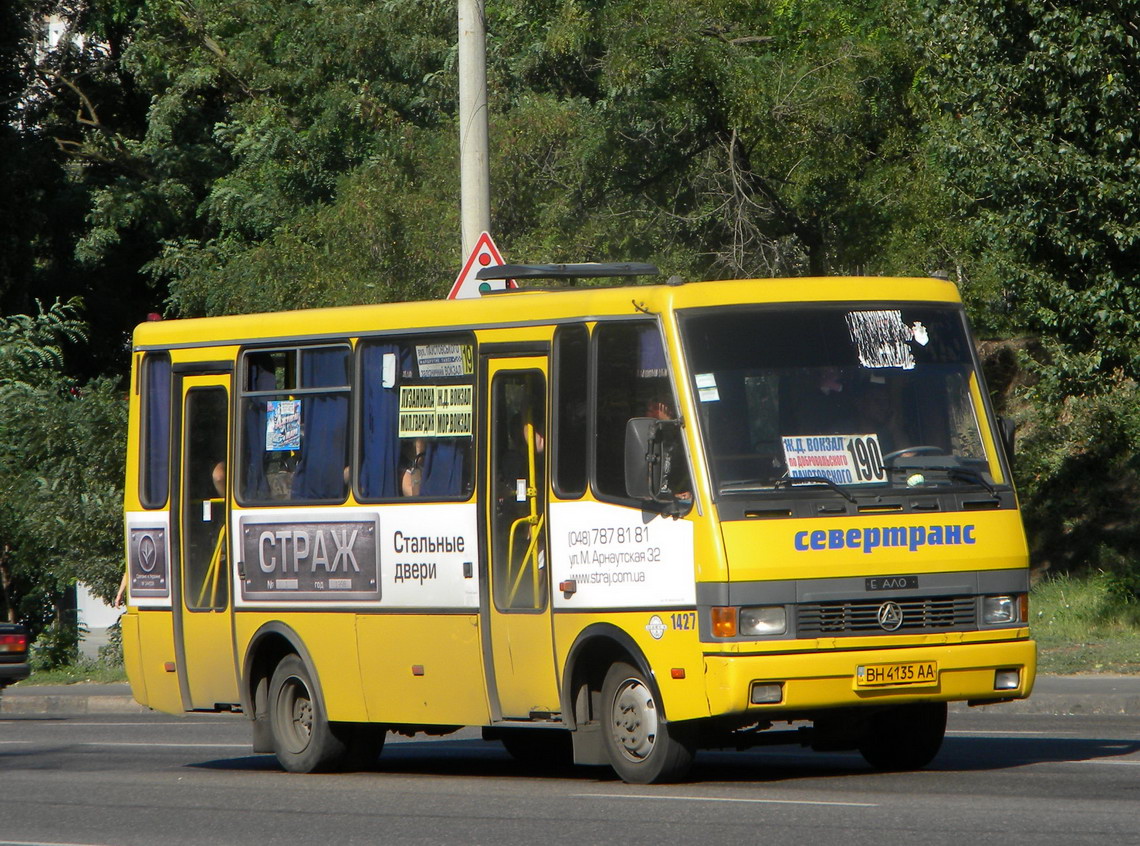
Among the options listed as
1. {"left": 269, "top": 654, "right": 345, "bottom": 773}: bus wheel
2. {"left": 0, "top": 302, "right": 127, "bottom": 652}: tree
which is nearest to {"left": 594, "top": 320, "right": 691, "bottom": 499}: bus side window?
{"left": 269, "top": 654, "right": 345, "bottom": 773}: bus wheel

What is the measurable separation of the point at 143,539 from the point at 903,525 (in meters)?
5.92

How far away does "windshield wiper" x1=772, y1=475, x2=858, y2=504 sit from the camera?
10.1 meters

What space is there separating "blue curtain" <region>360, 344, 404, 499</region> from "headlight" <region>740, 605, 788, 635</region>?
2904 millimetres

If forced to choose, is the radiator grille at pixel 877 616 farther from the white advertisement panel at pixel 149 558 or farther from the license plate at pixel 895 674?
the white advertisement panel at pixel 149 558

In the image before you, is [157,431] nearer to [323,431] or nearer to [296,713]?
[323,431]

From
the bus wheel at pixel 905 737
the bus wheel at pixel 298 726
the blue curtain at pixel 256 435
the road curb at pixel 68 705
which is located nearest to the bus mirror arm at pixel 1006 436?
the bus wheel at pixel 905 737

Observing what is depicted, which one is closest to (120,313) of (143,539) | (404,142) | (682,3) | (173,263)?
(173,263)

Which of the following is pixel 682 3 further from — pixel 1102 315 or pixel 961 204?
pixel 1102 315

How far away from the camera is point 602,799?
33.2 feet

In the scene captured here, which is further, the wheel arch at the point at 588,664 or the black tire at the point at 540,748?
the black tire at the point at 540,748

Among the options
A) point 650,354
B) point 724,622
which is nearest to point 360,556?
point 650,354

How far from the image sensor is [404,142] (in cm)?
2436

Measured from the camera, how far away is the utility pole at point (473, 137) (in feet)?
51.9

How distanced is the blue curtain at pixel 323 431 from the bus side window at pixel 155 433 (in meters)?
1.42
